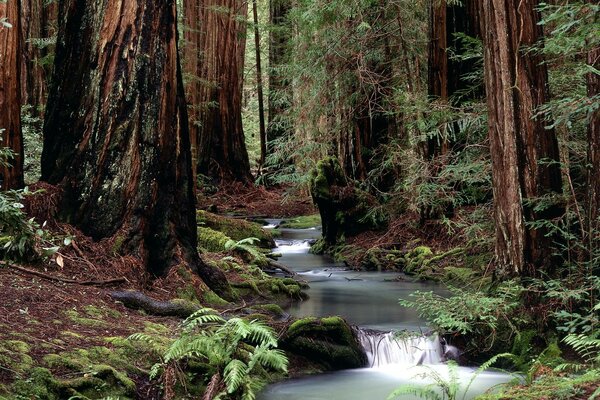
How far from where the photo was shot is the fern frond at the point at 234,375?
4.47 meters

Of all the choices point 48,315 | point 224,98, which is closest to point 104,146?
point 48,315

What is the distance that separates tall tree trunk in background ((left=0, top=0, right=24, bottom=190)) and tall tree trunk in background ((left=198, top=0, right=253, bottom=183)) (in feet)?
44.6

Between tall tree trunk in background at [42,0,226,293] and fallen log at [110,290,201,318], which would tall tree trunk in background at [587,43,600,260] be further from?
tall tree trunk in background at [42,0,226,293]

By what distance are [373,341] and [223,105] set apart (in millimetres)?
19322

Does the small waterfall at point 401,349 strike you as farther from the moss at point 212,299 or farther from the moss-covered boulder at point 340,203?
the moss-covered boulder at point 340,203

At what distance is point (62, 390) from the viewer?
4.23 m

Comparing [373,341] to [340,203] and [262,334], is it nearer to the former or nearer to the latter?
[262,334]

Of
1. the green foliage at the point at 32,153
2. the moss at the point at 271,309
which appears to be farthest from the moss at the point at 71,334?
the green foliage at the point at 32,153

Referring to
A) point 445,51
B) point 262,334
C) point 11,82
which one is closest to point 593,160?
point 262,334

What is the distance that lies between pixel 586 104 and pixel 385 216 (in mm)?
9528

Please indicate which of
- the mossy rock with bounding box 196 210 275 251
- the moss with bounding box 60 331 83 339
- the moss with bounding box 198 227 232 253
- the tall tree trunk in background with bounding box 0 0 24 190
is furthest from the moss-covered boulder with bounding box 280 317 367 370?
the mossy rock with bounding box 196 210 275 251

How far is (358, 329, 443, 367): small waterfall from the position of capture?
7199 millimetres

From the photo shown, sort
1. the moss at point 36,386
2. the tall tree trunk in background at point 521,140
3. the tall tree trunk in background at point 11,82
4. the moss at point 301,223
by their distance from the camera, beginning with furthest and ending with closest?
the moss at point 301,223 < the tall tree trunk in background at point 11,82 < the tall tree trunk in background at point 521,140 < the moss at point 36,386

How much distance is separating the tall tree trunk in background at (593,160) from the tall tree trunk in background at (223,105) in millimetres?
18793
